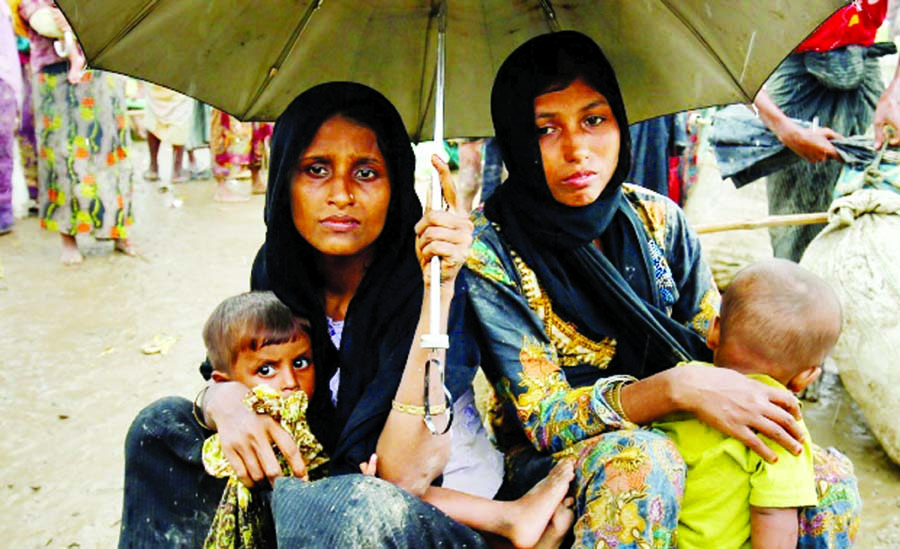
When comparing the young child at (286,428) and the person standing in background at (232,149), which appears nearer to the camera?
the young child at (286,428)

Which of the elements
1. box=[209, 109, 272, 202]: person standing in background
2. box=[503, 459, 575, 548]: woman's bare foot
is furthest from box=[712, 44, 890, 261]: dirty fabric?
box=[209, 109, 272, 202]: person standing in background

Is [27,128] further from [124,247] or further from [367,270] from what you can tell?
[367,270]

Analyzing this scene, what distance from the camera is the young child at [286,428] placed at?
180cm

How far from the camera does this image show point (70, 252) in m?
6.01

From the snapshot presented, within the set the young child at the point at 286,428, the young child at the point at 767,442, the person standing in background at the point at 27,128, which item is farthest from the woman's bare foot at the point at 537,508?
the person standing in background at the point at 27,128

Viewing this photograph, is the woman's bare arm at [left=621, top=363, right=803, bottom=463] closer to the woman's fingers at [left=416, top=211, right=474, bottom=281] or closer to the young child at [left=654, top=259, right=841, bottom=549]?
the young child at [left=654, top=259, right=841, bottom=549]

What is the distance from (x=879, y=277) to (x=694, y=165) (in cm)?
340

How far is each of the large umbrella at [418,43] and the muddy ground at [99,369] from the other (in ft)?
6.04

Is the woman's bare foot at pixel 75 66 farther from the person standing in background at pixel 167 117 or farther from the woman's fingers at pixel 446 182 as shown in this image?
the woman's fingers at pixel 446 182

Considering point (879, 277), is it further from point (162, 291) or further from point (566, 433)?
point (162, 291)

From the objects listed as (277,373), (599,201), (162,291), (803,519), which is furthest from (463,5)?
(162,291)

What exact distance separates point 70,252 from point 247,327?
4.59m

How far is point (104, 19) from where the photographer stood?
6.21 ft

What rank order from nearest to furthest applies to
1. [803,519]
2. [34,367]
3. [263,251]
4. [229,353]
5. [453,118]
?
[803,519]
[229,353]
[263,251]
[453,118]
[34,367]
